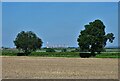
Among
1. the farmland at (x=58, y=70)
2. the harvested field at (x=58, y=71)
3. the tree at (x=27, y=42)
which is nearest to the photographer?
the harvested field at (x=58, y=71)

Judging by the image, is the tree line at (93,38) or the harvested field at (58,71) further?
the tree line at (93,38)

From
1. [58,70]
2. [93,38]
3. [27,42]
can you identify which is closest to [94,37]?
[93,38]

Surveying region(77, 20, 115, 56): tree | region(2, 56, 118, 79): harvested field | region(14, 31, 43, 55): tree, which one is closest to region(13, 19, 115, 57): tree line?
region(77, 20, 115, 56): tree

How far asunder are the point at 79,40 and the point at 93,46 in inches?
178

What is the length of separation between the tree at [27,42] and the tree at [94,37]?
3077 centimetres

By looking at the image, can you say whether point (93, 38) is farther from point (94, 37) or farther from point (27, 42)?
point (27, 42)

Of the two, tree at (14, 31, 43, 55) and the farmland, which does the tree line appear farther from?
the farmland

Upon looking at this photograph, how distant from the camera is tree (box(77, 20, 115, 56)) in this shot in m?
98.2

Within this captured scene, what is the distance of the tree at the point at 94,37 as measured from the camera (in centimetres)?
9819

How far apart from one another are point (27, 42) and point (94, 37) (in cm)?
3834

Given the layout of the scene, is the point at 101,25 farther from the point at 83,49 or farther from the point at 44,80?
the point at 44,80

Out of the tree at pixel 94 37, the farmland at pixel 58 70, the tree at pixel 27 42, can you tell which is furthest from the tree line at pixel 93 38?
the farmland at pixel 58 70

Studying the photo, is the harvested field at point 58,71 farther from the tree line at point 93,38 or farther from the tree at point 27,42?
the tree at point 27,42

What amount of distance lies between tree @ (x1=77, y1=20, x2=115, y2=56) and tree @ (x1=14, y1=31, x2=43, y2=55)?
30.8 m
